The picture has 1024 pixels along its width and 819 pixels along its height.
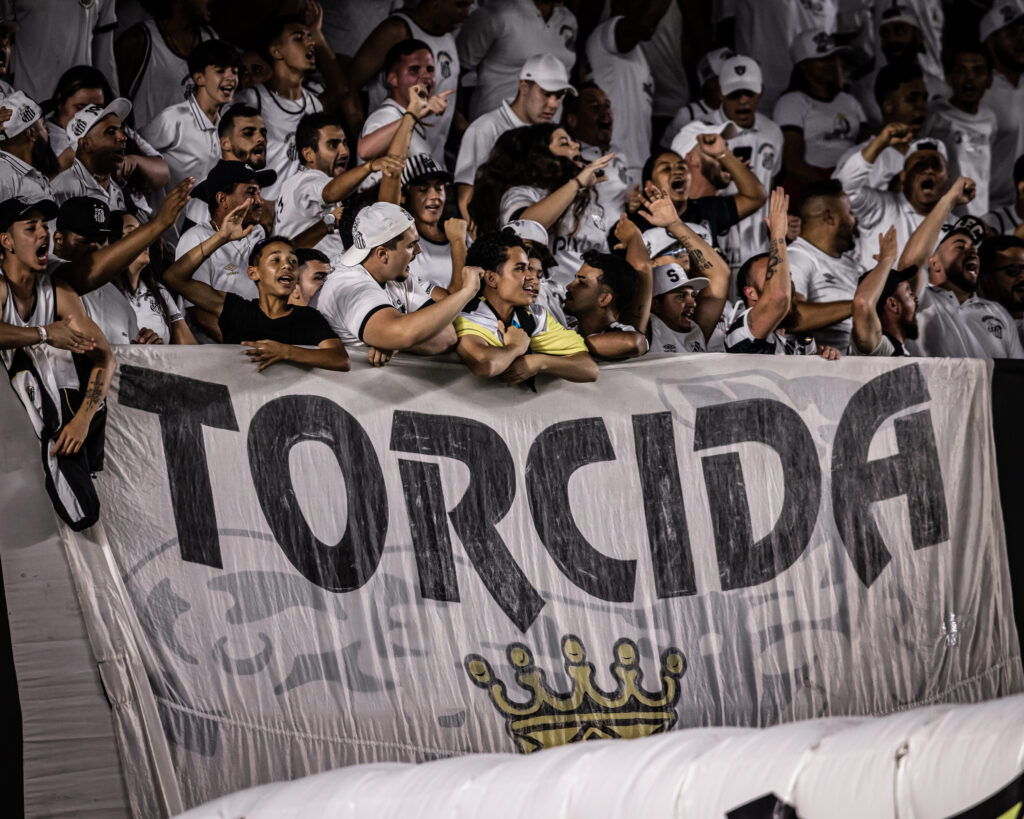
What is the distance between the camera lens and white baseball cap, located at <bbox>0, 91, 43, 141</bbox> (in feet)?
20.2

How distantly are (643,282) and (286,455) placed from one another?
1945mm

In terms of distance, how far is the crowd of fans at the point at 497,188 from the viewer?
231 inches

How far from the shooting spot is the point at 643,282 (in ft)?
22.2

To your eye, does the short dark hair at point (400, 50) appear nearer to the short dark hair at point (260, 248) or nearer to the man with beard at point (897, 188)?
the short dark hair at point (260, 248)

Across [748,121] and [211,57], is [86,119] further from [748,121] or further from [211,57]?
[748,121]

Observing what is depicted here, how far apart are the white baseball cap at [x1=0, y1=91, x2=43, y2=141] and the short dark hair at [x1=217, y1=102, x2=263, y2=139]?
927 millimetres

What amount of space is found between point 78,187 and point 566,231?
2394 millimetres

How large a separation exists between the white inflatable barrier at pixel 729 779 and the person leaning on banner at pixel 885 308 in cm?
289

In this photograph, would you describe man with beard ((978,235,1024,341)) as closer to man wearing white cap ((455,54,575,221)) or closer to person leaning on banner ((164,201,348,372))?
man wearing white cap ((455,54,575,221))

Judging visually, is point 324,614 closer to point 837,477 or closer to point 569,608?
point 569,608

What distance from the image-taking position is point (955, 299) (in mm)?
8312

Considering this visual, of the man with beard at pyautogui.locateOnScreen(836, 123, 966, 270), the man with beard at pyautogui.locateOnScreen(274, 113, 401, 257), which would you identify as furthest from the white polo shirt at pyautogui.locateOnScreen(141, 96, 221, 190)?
the man with beard at pyautogui.locateOnScreen(836, 123, 966, 270)

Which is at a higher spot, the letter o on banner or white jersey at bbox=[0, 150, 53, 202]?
white jersey at bbox=[0, 150, 53, 202]

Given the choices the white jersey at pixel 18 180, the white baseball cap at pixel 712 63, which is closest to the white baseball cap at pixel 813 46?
the white baseball cap at pixel 712 63
